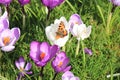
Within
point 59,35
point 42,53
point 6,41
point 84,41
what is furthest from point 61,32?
point 84,41

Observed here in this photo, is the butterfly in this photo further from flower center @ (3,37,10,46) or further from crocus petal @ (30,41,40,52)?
flower center @ (3,37,10,46)

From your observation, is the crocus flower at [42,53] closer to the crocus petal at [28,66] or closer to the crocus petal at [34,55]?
the crocus petal at [34,55]

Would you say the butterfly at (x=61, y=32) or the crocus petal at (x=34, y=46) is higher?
the butterfly at (x=61, y=32)

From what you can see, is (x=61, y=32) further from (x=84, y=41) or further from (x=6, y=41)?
(x=84, y=41)

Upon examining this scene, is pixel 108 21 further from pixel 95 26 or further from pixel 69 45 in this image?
pixel 69 45

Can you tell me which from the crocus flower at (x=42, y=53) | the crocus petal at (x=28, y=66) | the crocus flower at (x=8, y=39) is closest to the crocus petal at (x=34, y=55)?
the crocus flower at (x=42, y=53)

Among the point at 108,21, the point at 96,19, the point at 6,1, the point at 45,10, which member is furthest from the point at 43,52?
the point at 96,19

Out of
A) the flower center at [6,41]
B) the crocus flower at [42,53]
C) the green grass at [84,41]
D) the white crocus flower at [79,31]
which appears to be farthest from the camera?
the green grass at [84,41]
